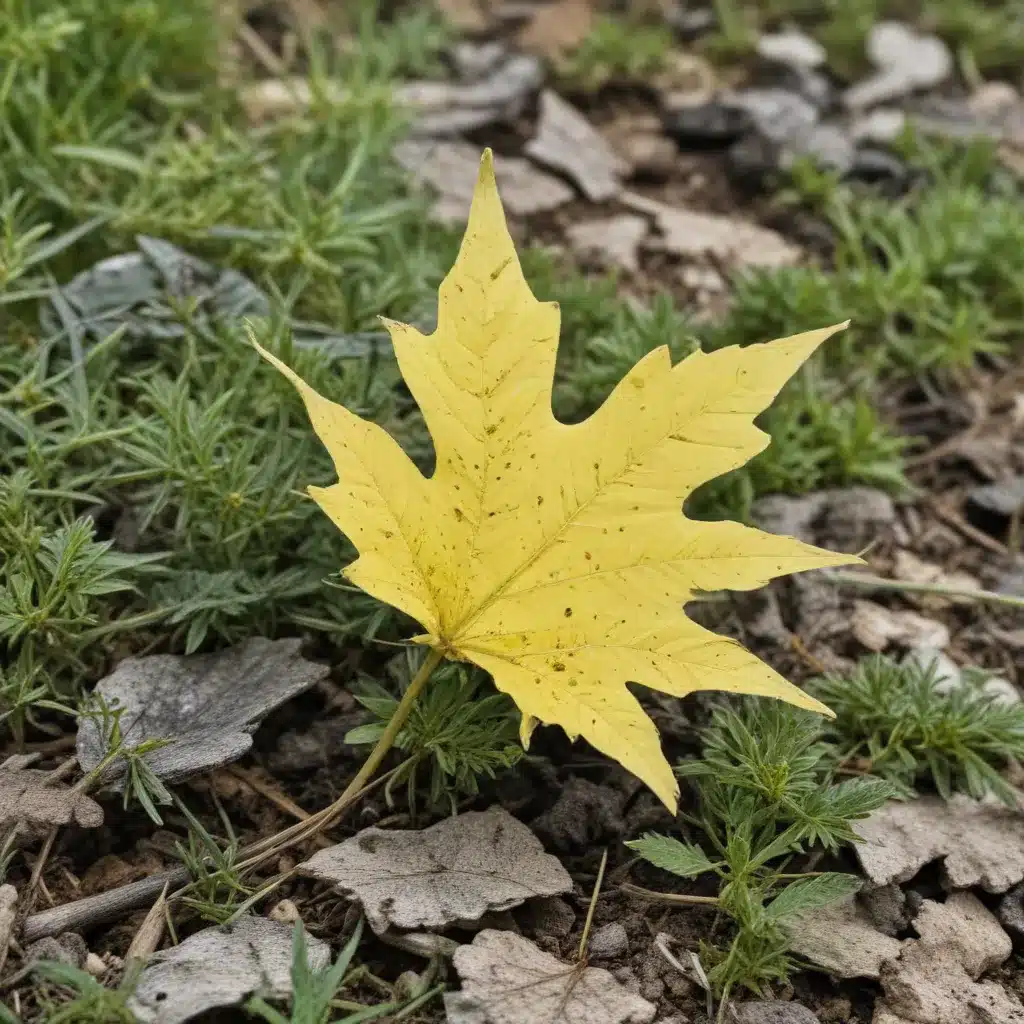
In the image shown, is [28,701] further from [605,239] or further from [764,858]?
[605,239]

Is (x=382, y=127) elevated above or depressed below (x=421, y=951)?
above

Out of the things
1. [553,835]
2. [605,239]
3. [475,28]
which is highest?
[475,28]

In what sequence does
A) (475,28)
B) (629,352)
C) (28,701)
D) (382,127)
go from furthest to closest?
(475,28) < (382,127) < (629,352) < (28,701)

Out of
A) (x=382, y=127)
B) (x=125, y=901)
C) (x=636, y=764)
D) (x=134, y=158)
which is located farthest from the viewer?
(x=382, y=127)

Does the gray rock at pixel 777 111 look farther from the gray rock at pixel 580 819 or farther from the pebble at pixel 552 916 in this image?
the pebble at pixel 552 916

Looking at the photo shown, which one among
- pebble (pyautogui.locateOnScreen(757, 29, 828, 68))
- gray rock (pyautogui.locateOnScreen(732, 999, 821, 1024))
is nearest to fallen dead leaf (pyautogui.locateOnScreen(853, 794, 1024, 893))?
gray rock (pyautogui.locateOnScreen(732, 999, 821, 1024))

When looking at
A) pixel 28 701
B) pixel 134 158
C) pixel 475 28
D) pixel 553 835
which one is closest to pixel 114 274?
pixel 134 158

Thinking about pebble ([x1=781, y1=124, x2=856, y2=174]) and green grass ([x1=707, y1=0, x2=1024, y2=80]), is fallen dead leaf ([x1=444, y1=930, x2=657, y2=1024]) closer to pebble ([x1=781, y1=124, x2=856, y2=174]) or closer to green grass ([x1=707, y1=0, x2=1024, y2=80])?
pebble ([x1=781, y1=124, x2=856, y2=174])
